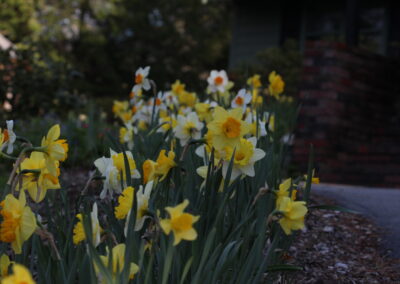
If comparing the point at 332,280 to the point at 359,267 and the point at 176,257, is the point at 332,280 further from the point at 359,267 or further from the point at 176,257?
the point at 176,257

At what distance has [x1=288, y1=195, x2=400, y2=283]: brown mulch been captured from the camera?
243cm

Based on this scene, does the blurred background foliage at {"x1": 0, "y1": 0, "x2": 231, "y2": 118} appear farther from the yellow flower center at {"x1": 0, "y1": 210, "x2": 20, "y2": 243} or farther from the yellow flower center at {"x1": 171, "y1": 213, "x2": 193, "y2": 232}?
the yellow flower center at {"x1": 171, "y1": 213, "x2": 193, "y2": 232}

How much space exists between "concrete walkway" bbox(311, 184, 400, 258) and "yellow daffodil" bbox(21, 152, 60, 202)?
5.51 feet

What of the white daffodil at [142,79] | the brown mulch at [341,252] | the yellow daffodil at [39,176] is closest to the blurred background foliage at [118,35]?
the white daffodil at [142,79]

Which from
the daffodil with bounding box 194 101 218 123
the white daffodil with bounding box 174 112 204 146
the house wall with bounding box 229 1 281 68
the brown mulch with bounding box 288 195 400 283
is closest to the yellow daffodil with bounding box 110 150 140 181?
the white daffodil with bounding box 174 112 204 146

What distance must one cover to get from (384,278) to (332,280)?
0.69 feet

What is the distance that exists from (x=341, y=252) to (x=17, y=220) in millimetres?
1717

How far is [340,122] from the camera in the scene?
19.9ft

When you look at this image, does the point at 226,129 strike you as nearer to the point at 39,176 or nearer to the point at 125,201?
the point at 125,201

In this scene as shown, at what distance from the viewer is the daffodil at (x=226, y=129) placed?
5.44 ft

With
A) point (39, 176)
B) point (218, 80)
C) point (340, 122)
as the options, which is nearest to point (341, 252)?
point (218, 80)

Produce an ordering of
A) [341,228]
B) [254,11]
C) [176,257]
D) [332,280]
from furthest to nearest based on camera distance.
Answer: [254,11] → [341,228] → [332,280] → [176,257]

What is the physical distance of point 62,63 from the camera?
860cm

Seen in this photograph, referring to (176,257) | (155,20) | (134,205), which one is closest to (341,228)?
(176,257)
